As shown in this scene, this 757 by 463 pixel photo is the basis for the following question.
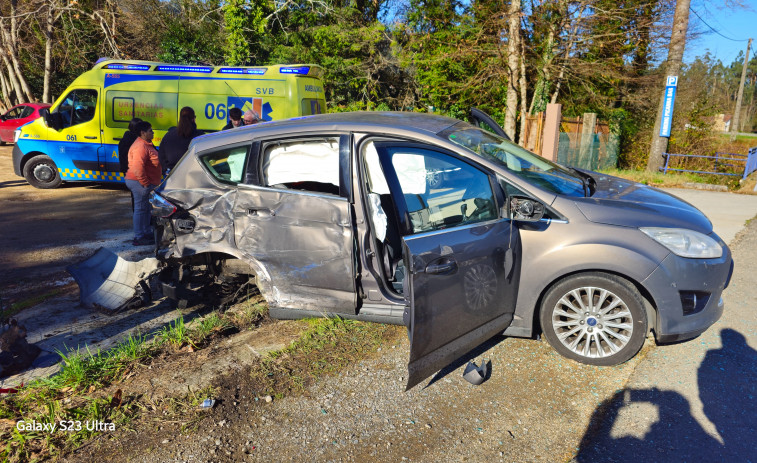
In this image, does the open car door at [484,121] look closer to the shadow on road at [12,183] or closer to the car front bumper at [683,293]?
the car front bumper at [683,293]

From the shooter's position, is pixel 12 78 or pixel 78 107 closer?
pixel 78 107

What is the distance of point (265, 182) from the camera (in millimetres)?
4230

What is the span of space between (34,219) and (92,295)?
5086mm

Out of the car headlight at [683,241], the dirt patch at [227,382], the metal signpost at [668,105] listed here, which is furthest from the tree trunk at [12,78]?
the metal signpost at [668,105]

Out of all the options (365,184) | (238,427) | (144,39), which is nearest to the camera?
(238,427)

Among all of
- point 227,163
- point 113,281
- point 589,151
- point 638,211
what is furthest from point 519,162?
point 589,151

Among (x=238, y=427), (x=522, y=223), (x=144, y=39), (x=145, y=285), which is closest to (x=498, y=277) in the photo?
(x=522, y=223)

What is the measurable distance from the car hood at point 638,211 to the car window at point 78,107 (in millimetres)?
10581

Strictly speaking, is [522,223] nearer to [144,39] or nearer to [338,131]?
[338,131]

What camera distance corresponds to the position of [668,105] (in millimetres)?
15688

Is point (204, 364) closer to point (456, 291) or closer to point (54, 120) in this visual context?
point (456, 291)

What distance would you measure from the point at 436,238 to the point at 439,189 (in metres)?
0.72

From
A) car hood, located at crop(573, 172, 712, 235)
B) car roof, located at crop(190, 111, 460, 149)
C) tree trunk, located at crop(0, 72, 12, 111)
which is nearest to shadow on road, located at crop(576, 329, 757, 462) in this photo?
car hood, located at crop(573, 172, 712, 235)

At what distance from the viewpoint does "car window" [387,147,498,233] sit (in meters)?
3.77
